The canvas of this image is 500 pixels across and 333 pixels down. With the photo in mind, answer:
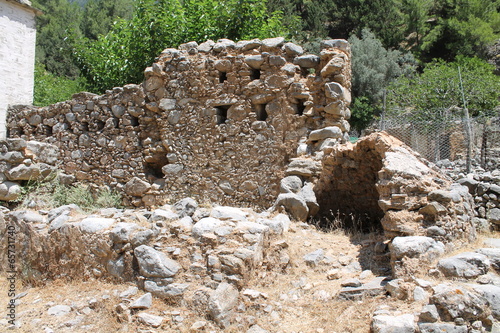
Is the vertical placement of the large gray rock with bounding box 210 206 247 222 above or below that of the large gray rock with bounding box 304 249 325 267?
above

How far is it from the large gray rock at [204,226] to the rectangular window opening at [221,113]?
3.06m

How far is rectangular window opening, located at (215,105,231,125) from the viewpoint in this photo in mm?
7500

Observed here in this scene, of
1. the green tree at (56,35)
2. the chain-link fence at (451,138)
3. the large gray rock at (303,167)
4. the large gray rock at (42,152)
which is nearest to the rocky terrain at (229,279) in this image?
the large gray rock at (303,167)

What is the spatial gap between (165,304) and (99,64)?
9256 mm

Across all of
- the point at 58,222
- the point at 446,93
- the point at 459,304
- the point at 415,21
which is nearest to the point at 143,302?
the point at 58,222

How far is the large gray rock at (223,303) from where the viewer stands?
392 centimetres

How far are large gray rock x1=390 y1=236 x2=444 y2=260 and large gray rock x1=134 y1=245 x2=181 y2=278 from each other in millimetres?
2199

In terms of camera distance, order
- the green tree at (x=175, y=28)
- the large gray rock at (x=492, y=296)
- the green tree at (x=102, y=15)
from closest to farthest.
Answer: the large gray rock at (x=492, y=296), the green tree at (x=175, y=28), the green tree at (x=102, y=15)

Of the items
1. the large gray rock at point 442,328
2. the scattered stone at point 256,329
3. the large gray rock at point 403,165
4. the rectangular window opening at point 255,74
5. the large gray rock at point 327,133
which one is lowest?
the scattered stone at point 256,329

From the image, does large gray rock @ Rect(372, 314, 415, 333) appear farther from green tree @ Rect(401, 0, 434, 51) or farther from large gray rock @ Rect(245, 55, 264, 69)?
green tree @ Rect(401, 0, 434, 51)

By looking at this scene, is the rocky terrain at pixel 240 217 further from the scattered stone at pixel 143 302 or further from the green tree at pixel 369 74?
the green tree at pixel 369 74

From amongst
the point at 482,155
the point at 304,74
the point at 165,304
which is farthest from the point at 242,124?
the point at 482,155

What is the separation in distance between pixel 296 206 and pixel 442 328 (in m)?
3.09

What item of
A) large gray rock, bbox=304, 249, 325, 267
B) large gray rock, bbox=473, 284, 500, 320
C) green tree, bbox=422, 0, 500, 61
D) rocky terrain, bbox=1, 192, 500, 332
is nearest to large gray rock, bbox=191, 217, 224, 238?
rocky terrain, bbox=1, 192, 500, 332
